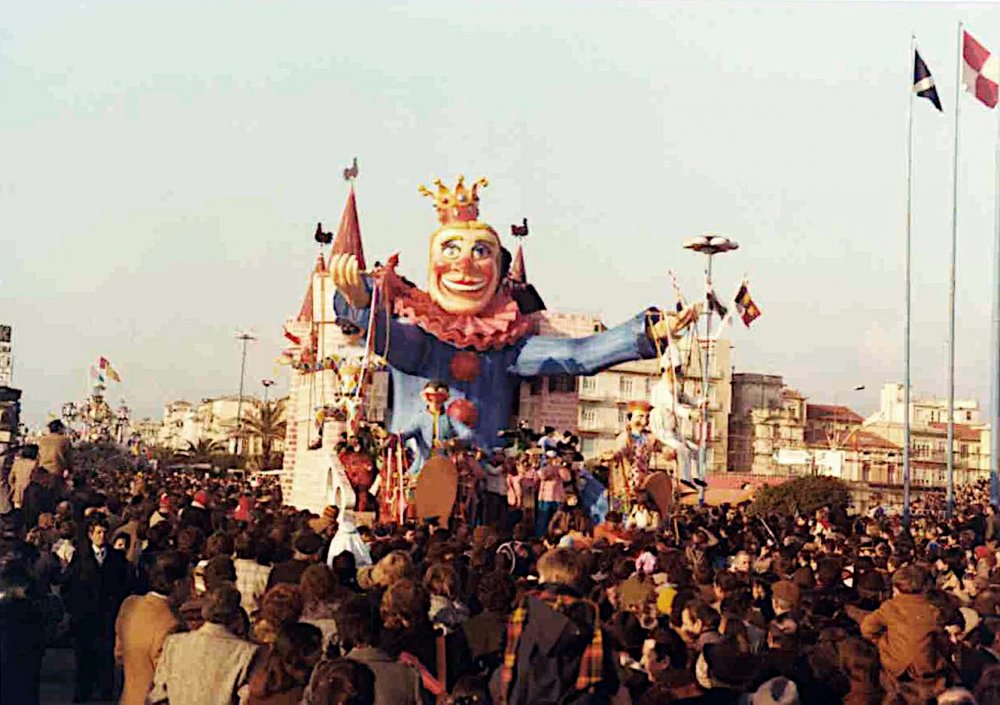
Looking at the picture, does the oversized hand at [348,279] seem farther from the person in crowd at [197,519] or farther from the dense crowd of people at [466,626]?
the dense crowd of people at [466,626]

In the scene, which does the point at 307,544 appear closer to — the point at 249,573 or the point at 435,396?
the point at 249,573

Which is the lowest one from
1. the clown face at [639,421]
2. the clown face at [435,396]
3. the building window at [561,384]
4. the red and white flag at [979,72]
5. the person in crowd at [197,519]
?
the person in crowd at [197,519]

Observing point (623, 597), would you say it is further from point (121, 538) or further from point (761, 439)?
point (761, 439)

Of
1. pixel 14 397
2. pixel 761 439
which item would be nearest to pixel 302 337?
pixel 14 397

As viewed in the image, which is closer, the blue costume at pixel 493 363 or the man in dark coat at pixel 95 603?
the man in dark coat at pixel 95 603

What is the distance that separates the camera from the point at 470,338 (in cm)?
2730

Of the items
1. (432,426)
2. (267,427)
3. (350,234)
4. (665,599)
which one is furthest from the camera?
(267,427)

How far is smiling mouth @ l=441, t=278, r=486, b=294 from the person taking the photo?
27.2 metres

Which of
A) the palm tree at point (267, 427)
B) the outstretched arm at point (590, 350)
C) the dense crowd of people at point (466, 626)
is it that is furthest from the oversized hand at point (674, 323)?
the palm tree at point (267, 427)

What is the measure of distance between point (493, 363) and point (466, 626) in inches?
835

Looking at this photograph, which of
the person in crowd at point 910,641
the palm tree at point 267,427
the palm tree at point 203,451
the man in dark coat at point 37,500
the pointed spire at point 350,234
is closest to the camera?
the person in crowd at point 910,641

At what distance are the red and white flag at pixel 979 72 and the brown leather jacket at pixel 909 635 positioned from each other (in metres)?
22.3

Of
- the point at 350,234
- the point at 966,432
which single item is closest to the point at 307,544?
the point at 350,234

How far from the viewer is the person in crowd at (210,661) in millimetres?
6543
